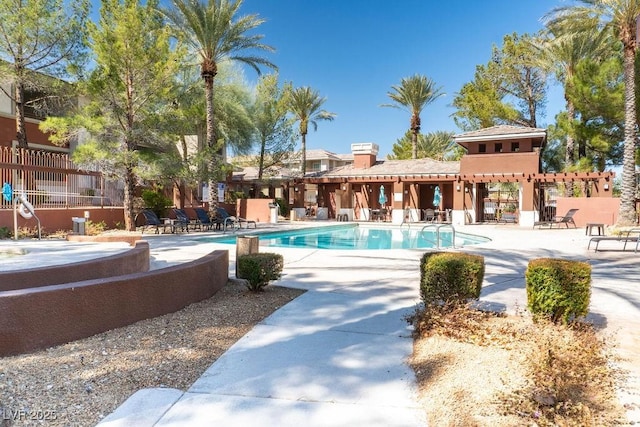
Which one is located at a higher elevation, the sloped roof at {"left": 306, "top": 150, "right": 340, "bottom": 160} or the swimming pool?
the sloped roof at {"left": 306, "top": 150, "right": 340, "bottom": 160}

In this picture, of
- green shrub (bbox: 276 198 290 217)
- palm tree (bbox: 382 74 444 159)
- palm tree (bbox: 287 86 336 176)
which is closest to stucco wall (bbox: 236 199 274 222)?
green shrub (bbox: 276 198 290 217)

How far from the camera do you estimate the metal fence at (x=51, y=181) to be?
1400 cm

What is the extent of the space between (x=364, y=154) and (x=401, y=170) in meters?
4.15

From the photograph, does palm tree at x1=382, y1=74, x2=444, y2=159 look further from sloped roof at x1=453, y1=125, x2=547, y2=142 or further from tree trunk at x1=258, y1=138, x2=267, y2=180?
tree trunk at x1=258, y1=138, x2=267, y2=180

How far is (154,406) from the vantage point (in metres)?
3.07

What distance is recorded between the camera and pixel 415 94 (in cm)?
3494

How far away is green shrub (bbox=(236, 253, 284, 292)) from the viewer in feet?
20.2

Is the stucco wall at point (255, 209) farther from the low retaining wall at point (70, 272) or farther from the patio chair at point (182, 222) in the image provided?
the low retaining wall at point (70, 272)

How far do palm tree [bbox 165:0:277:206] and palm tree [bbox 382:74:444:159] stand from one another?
17.3m

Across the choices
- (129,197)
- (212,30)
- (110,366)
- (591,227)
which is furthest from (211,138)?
(110,366)

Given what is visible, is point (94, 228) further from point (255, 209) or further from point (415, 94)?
point (415, 94)

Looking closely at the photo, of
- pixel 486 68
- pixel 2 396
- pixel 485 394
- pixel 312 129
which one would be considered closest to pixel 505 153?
pixel 486 68

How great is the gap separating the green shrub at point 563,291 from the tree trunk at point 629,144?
19.2 m

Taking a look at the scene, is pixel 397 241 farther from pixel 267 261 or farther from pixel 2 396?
pixel 2 396
